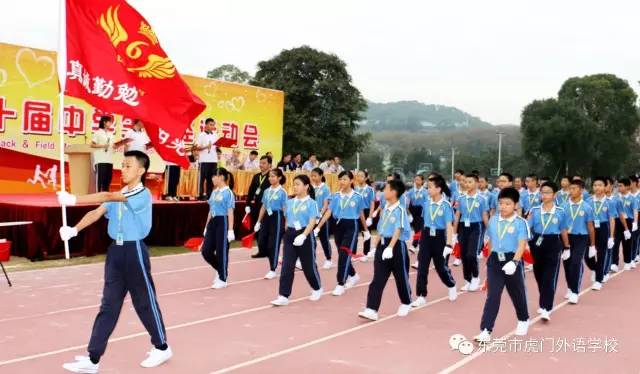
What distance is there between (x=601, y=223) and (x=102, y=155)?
837 cm

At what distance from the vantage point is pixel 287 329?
21.4 ft

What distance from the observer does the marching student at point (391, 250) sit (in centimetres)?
694

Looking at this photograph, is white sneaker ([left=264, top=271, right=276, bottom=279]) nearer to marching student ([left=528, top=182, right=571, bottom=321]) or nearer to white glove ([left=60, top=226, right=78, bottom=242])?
marching student ([left=528, top=182, right=571, bottom=321])

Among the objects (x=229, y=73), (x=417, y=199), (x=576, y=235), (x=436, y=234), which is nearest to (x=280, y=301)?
(x=436, y=234)

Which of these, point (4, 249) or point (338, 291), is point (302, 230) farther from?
point (4, 249)

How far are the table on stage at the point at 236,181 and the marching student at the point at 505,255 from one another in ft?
29.6

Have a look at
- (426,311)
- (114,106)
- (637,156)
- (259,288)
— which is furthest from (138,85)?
(637,156)

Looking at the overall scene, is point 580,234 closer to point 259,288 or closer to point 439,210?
point 439,210

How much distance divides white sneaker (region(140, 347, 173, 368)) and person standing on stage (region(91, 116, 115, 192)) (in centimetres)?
670

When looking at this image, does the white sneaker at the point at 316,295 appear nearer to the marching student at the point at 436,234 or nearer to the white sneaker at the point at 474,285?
the marching student at the point at 436,234

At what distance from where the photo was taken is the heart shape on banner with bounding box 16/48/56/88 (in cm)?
1348

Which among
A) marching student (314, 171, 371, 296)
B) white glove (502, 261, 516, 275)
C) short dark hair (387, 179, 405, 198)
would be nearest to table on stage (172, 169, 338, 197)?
marching student (314, 171, 371, 296)

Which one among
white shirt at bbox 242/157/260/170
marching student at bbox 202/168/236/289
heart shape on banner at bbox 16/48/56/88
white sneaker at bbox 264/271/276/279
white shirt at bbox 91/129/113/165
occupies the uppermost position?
heart shape on banner at bbox 16/48/56/88

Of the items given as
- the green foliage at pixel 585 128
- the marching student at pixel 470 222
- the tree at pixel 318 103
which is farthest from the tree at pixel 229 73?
the marching student at pixel 470 222
